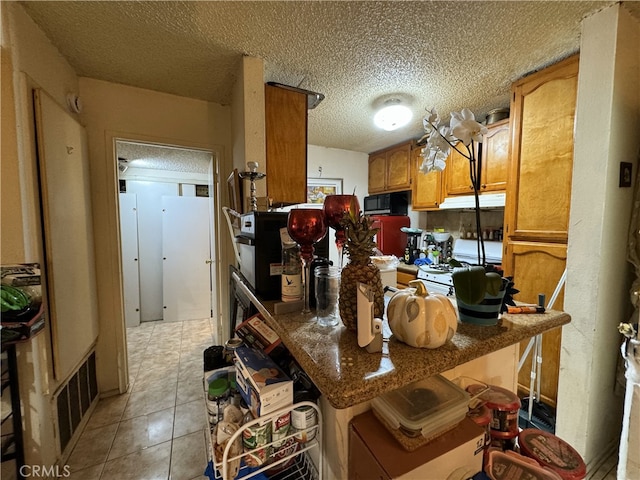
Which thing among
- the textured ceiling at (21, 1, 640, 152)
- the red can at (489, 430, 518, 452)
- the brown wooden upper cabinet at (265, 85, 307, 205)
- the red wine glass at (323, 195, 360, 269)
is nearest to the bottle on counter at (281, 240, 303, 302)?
the red wine glass at (323, 195, 360, 269)

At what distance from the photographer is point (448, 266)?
239 cm

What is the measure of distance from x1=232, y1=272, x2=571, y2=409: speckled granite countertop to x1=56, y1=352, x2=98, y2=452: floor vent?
5.14 feet

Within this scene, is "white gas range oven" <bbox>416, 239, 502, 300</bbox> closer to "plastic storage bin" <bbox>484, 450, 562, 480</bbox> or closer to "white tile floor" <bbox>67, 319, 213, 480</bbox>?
"plastic storage bin" <bbox>484, 450, 562, 480</bbox>

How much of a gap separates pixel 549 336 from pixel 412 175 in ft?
6.55

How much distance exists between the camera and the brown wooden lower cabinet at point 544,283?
157 centimetres

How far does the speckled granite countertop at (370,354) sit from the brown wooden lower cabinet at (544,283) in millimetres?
1066

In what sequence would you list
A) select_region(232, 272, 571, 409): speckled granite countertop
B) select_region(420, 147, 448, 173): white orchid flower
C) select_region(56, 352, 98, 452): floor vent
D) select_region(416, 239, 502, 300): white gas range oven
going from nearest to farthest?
select_region(232, 272, 571, 409): speckled granite countertop → select_region(420, 147, 448, 173): white orchid flower → select_region(56, 352, 98, 452): floor vent → select_region(416, 239, 502, 300): white gas range oven

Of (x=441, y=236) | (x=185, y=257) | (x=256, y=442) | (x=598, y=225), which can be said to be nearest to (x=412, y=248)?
(x=441, y=236)

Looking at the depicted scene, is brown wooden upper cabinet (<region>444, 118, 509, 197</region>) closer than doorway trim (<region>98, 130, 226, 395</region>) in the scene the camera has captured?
No

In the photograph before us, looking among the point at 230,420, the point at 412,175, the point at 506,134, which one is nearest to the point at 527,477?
the point at 230,420

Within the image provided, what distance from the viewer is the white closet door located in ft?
10.5

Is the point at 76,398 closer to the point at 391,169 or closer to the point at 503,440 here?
the point at 503,440

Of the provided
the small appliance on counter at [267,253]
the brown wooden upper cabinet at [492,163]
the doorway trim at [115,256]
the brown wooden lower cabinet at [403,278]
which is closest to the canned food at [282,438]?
the small appliance on counter at [267,253]

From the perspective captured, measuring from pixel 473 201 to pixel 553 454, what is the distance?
2.02 m
